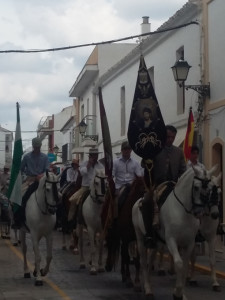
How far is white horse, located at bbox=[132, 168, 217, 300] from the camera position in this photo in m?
9.02

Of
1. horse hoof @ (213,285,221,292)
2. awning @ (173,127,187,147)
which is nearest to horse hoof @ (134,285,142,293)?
horse hoof @ (213,285,221,292)

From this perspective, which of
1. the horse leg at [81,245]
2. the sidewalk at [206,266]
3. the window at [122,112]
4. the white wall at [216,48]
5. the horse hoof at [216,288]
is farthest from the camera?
the window at [122,112]

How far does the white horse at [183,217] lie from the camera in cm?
902

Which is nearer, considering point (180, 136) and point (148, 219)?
point (148, 219)

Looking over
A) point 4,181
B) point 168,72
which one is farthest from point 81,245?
point 168,72

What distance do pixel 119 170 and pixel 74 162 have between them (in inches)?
248

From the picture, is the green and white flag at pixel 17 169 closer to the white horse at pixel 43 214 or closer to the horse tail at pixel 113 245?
the white horse at pixel 43 214

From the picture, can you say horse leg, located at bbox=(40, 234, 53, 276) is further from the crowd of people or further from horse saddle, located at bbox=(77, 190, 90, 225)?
horse saddle, located at bbox=(77, 190, 90, 225)

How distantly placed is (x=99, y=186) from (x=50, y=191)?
1785mm

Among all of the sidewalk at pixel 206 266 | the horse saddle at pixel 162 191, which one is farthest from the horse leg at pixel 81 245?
the horse saddle at pixel 162 191

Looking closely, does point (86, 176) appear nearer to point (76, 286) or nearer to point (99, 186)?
point (99, 186)

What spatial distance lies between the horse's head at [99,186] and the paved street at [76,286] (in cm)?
148

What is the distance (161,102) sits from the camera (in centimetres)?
2394

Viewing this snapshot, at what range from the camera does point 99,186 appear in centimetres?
1305
